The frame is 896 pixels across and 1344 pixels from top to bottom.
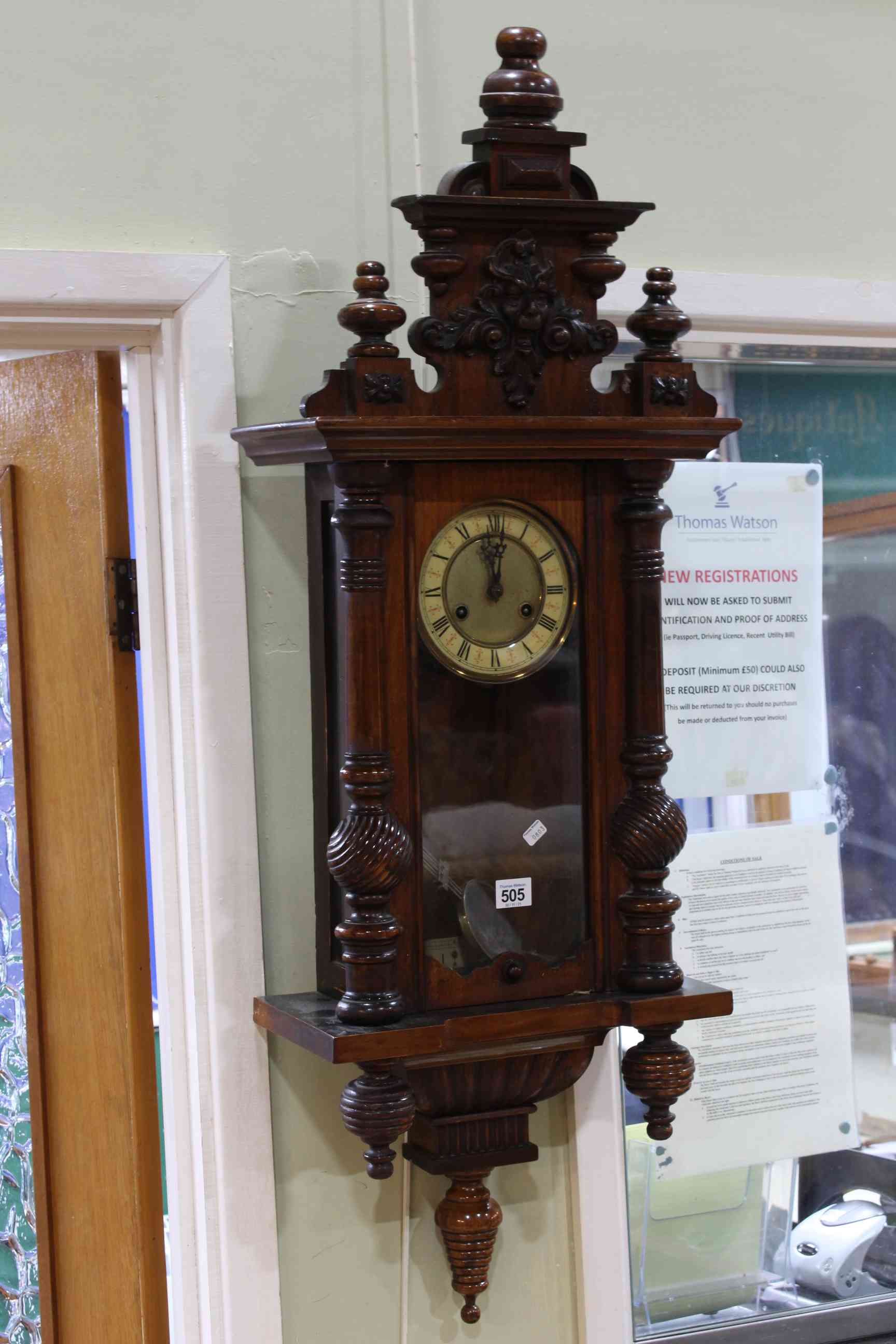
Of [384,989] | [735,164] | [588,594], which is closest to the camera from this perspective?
[384,989]

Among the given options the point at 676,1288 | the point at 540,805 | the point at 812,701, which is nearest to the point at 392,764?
the point at 540,805

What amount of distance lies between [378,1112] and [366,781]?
0.32 metres

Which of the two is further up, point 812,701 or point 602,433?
point 602,433

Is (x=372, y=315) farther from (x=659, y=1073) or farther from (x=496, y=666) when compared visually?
(x=659, y=1073)

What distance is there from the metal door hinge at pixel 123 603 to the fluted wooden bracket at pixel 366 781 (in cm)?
30

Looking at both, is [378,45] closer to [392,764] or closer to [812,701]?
[392,764]

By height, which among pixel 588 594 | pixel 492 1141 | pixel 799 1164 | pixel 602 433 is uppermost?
pixel 602 433

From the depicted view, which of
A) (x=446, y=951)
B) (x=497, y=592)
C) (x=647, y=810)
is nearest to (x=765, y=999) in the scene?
(x=647, y=810)

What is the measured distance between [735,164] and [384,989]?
111 cm

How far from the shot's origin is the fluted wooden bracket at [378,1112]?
4.76 ft

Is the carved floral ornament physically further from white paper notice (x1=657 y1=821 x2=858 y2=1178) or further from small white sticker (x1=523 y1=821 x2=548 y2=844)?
white paper notice (x1=657 y1=821 x2=858 y2=1178)

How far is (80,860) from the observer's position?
1655 mm

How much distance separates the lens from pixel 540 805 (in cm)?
156

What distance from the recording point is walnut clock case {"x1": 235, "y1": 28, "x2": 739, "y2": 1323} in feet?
4.76
